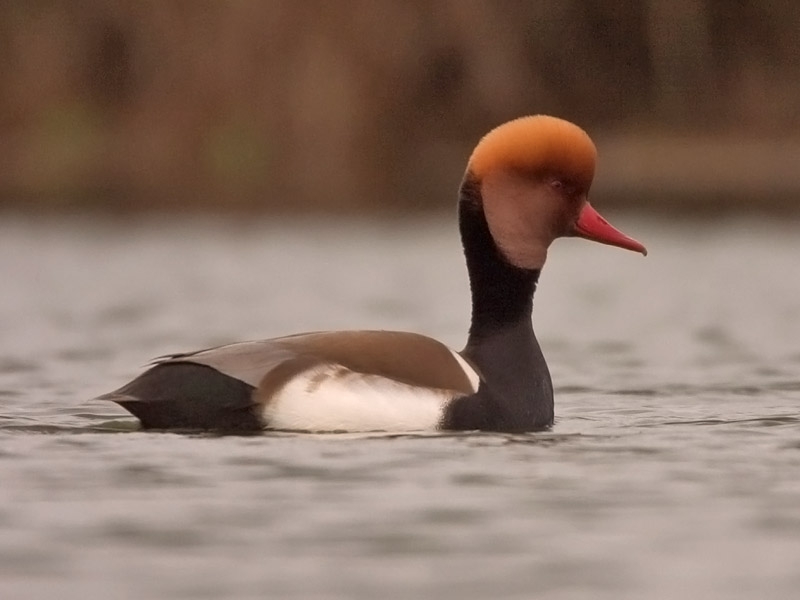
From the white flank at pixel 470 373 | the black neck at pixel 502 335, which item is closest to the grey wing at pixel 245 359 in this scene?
the white flank at pixel 470 373

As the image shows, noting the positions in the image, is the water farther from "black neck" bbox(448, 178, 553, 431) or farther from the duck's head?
the duck's head

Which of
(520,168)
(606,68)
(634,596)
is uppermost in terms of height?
(606,68)

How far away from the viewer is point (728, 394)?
890 centimetres

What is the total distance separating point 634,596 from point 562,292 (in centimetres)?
973

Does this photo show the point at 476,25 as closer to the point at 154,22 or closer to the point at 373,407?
the point at 154,22

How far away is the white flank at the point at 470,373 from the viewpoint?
23.9ft

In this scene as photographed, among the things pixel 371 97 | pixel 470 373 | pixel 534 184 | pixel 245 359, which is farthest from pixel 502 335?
pixel 371 97

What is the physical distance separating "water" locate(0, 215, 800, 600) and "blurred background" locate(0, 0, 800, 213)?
5.73m

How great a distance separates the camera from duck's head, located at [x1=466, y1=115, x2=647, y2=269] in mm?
7492

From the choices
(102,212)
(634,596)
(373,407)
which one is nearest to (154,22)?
(102,212)

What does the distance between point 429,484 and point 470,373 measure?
3.61 feet

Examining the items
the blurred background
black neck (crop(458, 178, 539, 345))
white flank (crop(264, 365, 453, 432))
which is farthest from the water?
the blurred background

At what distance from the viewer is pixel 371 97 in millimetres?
18250

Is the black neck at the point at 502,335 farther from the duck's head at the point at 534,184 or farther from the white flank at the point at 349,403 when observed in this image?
the white flank at the point at 349,403
